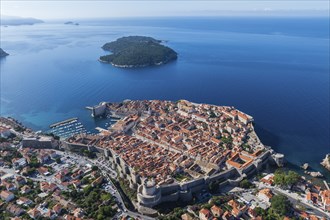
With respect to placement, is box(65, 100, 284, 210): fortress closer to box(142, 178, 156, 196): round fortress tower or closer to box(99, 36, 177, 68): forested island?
box(142, 178, 156, 196): round fortress tower

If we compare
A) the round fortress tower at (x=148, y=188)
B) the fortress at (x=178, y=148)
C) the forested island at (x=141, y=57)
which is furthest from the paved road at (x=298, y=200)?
the forested island at (x=141, y=57)

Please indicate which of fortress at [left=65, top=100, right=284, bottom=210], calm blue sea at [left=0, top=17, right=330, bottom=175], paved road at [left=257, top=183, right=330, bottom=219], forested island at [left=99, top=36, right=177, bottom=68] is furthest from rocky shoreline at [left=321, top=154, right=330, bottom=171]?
forested island at [left=99, top=36, right=177, bottom=68]

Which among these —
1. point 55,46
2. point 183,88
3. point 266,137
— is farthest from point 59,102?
point 55,46

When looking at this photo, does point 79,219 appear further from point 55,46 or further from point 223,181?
point 55,46

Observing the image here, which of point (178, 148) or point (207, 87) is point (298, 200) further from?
point (207, 87)

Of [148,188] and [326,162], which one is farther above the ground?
[148,188]

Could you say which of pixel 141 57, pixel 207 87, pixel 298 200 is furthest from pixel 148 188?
pixel 141 57

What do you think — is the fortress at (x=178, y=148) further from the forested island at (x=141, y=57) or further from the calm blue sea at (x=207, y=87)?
the forested island at (x=141, y=57)

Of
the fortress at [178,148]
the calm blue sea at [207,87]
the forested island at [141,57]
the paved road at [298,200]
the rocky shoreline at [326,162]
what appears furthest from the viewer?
the forested island at [141,57]

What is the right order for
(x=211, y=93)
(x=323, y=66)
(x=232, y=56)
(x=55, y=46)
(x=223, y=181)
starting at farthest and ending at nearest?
1. (x=55, y=46)
2. (x=232, y=56)
3. (x=323, y=66)
4. (x=211, y=93)
5. (x=223, y=181)
